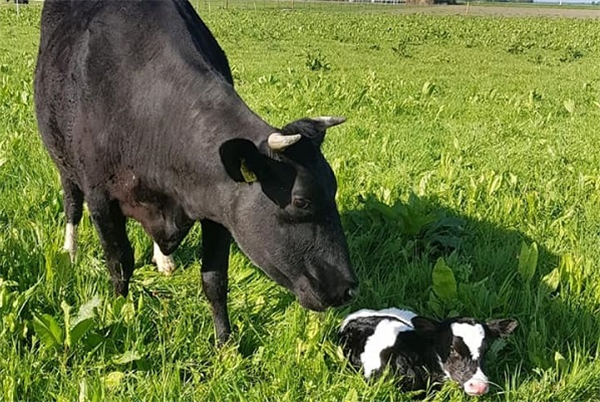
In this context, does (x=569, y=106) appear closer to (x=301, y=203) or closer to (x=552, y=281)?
(x=552, y=281)

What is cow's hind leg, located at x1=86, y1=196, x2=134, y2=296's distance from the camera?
3533 mm

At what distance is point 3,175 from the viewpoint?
495cm

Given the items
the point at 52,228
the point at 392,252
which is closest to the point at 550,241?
the point at 392,252

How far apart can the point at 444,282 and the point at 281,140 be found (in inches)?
61.1

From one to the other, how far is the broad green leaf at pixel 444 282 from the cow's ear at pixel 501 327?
1.69 ft

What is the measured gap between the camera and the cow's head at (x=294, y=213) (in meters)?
2.73

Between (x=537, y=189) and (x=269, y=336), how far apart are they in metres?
3.19

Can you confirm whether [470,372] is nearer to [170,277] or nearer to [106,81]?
[170,277]

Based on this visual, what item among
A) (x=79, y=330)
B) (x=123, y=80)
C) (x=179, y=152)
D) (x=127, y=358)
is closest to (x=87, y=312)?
(x=79, y=330)

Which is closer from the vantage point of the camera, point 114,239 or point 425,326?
point 425,326

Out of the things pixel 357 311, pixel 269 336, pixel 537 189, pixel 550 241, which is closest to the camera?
pixel 269 336

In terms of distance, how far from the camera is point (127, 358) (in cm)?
297

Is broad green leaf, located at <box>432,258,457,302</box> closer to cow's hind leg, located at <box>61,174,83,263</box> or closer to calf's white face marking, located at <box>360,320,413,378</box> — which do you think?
calf's white face marking, located at <box>360,320,413,378</box>

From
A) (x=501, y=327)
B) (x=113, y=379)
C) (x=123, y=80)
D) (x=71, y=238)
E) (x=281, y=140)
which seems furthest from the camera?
(x=71, y=238)
